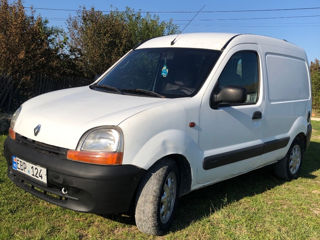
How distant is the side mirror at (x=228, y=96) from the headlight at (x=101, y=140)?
1.19 metres

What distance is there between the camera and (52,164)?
8.92ft

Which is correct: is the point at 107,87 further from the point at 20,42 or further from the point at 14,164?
the point at 20,42

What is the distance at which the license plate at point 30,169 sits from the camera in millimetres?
2811

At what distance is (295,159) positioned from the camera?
17.6 feet

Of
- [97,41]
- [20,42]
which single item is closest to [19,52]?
[20,42]

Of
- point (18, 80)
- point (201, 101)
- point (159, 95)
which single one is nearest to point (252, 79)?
point (201, 101)

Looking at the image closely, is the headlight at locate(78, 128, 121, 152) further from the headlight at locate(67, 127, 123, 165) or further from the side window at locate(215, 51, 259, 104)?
the side window at locate(215, 51, 259, 104)

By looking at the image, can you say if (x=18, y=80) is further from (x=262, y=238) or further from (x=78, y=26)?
(x=262, y=238)

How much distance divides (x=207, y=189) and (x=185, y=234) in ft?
4.63

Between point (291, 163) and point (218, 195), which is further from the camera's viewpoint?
point (291, 163)

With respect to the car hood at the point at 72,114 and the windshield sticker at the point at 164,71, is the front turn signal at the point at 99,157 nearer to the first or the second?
the car hood at the point at 72,114

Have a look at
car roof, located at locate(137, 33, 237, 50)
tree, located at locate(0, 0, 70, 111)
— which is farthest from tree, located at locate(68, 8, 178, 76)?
car roof, located at locate(137, 33, 237, 50)

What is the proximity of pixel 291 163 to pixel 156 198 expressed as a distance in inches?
123

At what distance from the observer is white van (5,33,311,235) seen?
268 cm
